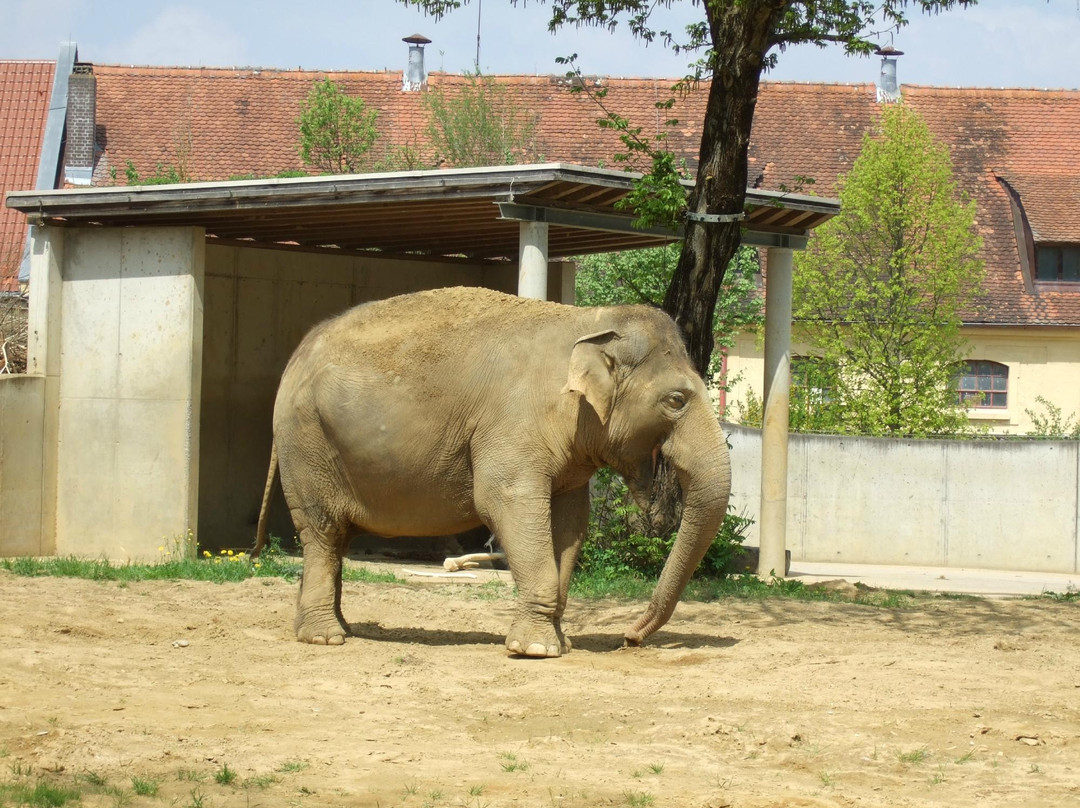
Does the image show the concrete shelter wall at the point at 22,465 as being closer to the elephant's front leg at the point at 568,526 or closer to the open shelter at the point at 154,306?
the open shelter at the point at 154,306

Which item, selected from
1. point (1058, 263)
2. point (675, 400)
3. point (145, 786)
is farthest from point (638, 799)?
point (1058, 263)

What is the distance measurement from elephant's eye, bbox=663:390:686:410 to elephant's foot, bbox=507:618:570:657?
1533mm

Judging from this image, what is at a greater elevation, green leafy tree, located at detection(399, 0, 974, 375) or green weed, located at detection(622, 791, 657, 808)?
green leafy tree, located at detection(399, 0, 974, 375)

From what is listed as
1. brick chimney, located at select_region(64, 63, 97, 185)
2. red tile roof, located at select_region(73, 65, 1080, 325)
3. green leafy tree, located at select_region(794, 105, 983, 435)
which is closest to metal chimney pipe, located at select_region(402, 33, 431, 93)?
red tile roof, located at select_region(73, 65, 1080, 325)

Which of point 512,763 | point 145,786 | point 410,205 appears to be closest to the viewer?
point 145,786

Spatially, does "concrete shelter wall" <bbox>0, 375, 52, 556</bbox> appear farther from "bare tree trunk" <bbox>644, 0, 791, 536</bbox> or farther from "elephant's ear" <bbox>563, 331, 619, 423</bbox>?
"elephant's ear" <bbox>563, 331, 619, 423</bbox>

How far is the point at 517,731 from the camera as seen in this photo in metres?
6.95

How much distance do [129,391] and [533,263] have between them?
4506 millimetres

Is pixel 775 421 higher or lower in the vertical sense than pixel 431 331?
lower

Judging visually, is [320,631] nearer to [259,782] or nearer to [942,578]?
[259,782]

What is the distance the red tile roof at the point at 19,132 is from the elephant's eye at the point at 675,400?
23.0m

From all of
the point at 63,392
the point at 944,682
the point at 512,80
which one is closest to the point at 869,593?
the point at 944,682

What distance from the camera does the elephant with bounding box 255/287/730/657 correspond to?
878cm

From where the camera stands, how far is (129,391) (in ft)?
48.4
